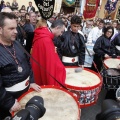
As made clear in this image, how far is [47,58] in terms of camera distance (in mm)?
2928

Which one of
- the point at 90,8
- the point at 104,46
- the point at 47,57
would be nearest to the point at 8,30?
the point at 47,57

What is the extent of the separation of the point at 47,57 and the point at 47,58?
1 cm

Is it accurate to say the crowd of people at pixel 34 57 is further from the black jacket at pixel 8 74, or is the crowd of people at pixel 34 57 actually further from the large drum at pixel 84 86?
the large drum at pixel 84 86

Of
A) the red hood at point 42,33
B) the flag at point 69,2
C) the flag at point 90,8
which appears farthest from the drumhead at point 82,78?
the flag at point 69,2

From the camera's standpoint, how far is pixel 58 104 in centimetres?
232

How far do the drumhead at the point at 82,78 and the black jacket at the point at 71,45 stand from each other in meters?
0.54

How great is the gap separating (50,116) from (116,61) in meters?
2.80

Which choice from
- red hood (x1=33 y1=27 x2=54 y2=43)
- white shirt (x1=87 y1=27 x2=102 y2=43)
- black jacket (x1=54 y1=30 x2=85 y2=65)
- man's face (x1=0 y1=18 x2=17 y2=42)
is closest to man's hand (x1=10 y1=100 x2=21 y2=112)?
man's face (x1=0 y1=18 x2=17 y2=42)

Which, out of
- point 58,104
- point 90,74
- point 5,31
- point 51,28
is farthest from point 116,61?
point 5,31

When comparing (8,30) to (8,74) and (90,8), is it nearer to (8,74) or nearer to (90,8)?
(8,74)

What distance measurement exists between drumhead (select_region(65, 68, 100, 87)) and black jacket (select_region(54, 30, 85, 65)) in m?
0.54

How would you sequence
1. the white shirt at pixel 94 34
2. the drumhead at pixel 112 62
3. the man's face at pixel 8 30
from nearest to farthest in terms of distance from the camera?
the man's face at pixel 8 30 → the drumhead at pixel 112 62 → the white shirt at pixel 94 34

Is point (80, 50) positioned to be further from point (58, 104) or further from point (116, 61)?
point (58, 104)

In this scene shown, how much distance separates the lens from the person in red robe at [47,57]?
115 inches
